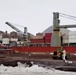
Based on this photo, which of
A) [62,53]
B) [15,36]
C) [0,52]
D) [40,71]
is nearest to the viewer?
[40,71]

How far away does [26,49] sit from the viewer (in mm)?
66688

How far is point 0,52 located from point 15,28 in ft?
175

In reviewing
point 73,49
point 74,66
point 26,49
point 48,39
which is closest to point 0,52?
point 26,49

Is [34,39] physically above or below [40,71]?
above

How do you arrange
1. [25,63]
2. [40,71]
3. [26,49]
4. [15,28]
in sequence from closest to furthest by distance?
1. [40,71]
2. [25,63]
3. [26,49]
4. [15,28]

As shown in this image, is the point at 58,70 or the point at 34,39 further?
the point at 34,39

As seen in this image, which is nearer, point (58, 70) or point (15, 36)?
point (58, 70)

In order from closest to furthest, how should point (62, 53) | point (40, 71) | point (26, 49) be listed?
point (40, 71), point (62, 53), point (26, 49)

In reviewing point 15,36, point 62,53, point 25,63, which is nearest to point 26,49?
point 62,53

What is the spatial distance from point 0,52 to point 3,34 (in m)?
73.4

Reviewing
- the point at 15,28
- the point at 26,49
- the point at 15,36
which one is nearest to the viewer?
the point at 26,49

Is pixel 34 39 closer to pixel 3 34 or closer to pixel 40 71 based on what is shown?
pixel 3 34

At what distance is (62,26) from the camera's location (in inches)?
2790

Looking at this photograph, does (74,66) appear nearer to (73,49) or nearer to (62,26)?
(73,49)
